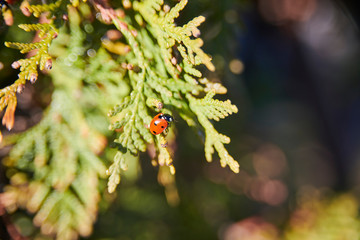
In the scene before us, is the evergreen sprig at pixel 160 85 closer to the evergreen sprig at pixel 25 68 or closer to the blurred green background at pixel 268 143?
the evergreen sprig at pixel 25 68

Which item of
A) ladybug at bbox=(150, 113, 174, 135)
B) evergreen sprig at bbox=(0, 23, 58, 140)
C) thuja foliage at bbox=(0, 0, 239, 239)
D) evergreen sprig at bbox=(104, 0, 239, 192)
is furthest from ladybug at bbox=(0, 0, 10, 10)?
ladybug at bbox=(150, 113, 174, 135)

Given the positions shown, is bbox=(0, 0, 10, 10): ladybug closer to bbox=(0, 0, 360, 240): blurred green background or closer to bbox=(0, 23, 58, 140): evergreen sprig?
bbox=(0, 23, 58, 140): evergreen sprig

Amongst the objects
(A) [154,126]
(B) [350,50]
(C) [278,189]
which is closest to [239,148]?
(C) [278,189]

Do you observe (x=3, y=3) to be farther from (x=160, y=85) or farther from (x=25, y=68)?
(x=160, y=85)

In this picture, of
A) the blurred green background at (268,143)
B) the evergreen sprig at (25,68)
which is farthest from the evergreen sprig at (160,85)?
the blurred green background at (268,143)

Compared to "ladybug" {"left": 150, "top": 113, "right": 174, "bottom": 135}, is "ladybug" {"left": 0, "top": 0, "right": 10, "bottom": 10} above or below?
below
